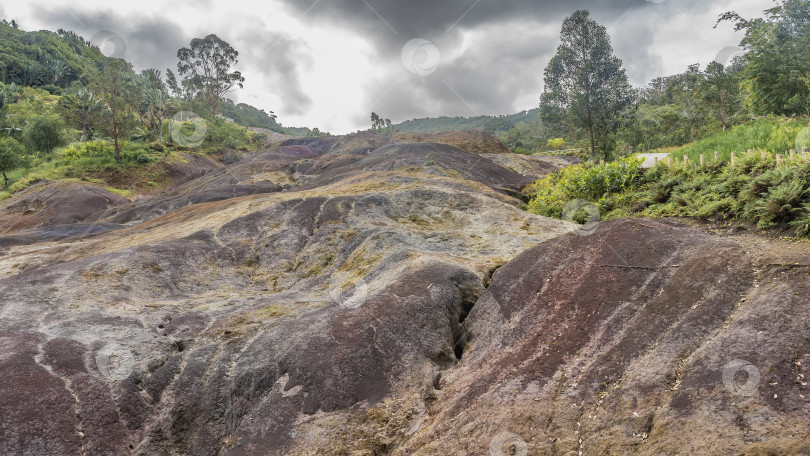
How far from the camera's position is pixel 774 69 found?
911 inches

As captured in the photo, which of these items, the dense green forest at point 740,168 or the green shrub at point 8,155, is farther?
the green shrub at point 8,155

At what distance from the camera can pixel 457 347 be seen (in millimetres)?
7785

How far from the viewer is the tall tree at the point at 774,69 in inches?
872

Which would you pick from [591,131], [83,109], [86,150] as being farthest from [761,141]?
[83,109]

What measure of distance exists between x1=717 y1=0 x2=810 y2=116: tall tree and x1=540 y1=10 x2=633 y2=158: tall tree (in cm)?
709

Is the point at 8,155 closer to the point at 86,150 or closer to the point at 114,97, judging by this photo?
the point at 86,150

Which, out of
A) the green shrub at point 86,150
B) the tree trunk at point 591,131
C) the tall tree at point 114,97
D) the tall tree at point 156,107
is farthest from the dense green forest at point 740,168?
the tall tree at point 156,107

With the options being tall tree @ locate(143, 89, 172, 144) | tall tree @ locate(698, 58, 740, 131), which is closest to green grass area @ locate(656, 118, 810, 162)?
tall tree @ locate(698, 58, 740, 131)

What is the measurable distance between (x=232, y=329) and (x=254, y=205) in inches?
339

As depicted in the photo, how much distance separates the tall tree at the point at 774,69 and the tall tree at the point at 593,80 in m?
7.09

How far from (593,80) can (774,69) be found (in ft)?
36.5

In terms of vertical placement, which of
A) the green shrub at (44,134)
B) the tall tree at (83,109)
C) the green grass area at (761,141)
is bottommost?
the green grass area at (761,141)

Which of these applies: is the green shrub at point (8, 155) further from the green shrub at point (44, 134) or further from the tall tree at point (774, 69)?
the tall tree at point (774, 69)

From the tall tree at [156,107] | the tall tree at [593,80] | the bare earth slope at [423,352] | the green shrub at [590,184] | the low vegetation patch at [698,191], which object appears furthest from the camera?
the tall tree at [156,107]
